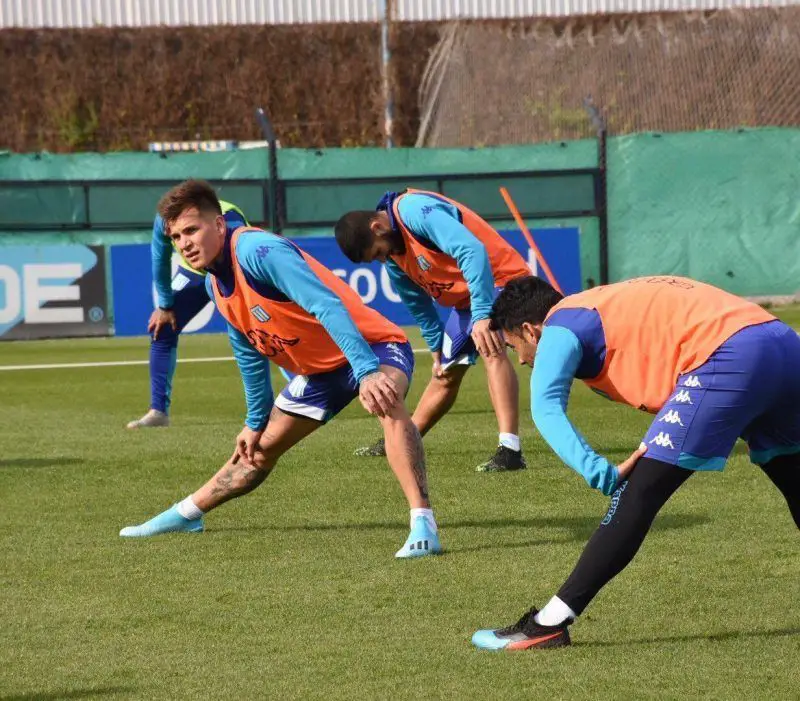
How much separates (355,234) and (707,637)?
10.6 ft

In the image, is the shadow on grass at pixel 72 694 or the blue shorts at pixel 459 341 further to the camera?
the blue shorts at pixel 459 341

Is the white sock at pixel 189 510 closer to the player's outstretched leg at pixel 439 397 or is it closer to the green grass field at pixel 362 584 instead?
the green grass field at pixel 362 584

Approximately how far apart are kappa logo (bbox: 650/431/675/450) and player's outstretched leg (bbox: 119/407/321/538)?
229 centimetres

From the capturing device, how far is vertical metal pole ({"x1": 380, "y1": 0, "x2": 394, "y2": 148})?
89.4 ft

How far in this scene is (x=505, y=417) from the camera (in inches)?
351

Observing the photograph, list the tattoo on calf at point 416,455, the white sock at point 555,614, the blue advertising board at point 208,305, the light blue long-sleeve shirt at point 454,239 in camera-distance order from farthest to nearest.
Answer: the blue advertising board at point 208,305, the light blue long-sleeve shirt at point 454,239, the tattoo on calf at point 416,455, the white sock at point 555,614

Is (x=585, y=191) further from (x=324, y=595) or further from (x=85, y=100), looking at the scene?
(x=324, y=595)

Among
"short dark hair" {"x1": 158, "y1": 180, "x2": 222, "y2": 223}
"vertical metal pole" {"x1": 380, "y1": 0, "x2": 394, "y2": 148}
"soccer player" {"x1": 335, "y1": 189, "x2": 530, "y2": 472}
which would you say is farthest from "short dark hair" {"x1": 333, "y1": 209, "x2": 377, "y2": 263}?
"vertical metal pole" {"x1": 380, "y1": 0, "x2": 394, "y2": 148}

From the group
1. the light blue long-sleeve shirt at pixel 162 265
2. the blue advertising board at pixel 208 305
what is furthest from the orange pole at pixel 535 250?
the light blue long-sleeve shirt at pixel 162 265

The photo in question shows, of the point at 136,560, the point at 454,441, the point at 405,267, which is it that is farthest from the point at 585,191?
the point at 136,560

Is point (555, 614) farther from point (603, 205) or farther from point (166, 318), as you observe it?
point (603, 205)

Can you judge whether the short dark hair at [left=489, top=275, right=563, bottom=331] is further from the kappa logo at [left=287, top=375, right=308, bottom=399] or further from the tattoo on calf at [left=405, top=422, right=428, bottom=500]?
the kappa logo at [left=287, top=375, right=308, bottom=399]

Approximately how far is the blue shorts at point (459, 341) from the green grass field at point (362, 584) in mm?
618

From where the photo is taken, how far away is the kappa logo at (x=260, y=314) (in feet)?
21.5
